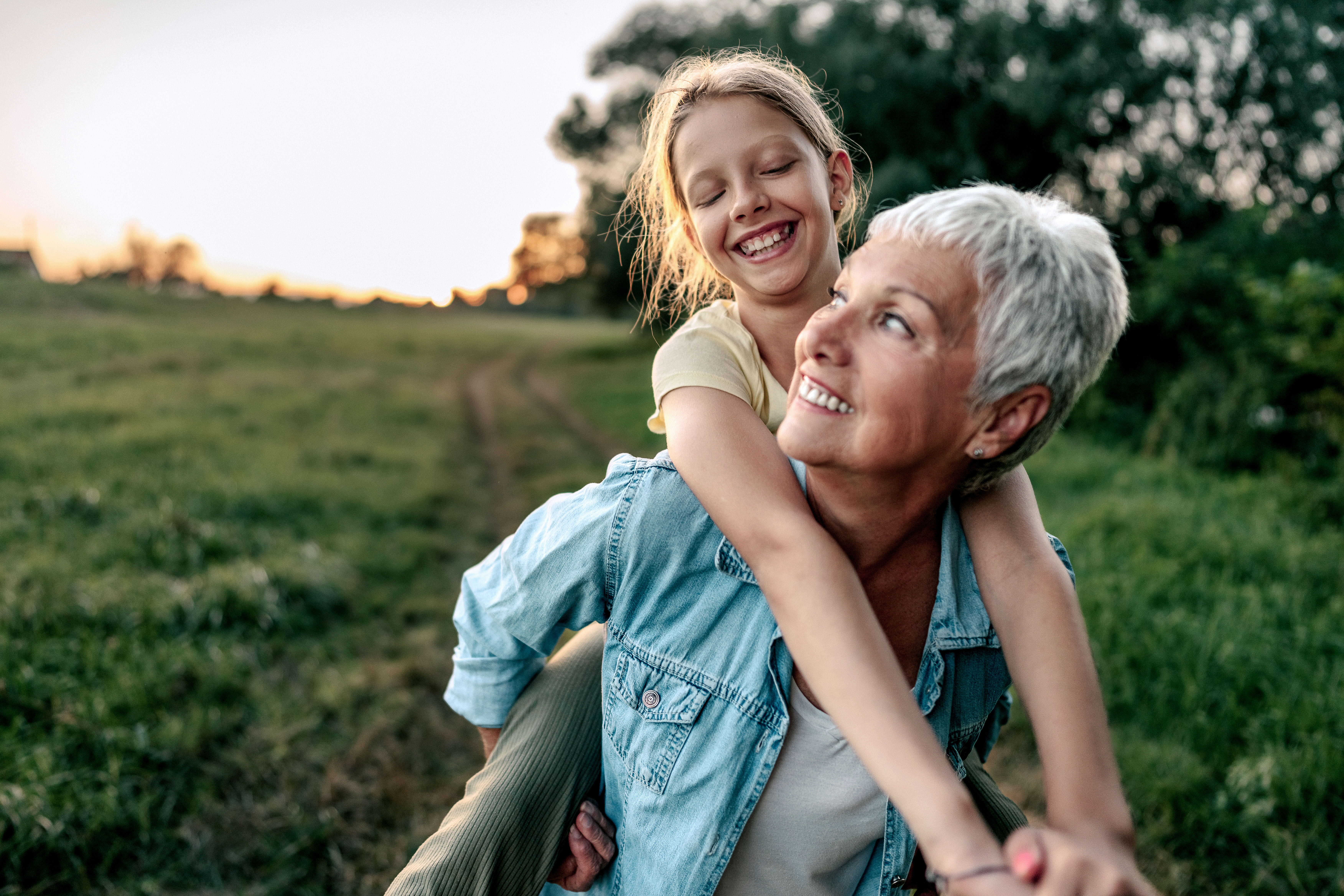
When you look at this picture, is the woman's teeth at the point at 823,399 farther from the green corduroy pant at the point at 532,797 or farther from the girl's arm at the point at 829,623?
the green corduroy pant at the point at 532,797

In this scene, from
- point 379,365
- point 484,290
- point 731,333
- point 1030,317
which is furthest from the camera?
point 379,365

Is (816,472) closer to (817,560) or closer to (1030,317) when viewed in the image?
(817,560)

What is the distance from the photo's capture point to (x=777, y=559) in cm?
143

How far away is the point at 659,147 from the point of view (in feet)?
7.31

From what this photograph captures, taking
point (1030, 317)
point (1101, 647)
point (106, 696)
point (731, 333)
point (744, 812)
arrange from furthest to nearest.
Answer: point (1101, 647) < point (106, 696) < point (731, 333) < point (744, 812) < point (1030, 317)

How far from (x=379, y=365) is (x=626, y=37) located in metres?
10.0

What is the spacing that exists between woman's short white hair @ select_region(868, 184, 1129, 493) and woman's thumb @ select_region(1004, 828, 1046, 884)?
2.07ft

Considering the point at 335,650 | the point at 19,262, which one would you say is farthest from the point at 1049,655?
the point at 19,262

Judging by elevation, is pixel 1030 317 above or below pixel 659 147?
below

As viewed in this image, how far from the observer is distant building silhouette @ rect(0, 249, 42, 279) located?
931 inches

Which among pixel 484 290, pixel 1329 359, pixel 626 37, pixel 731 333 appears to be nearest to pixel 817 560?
pixel 731 333

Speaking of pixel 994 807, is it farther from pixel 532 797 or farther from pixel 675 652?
pixel 532 797

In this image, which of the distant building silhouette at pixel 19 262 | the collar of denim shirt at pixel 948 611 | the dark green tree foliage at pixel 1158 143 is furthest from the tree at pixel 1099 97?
the distant building silhouette at pixel 19 262

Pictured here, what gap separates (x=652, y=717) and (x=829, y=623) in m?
0.42
